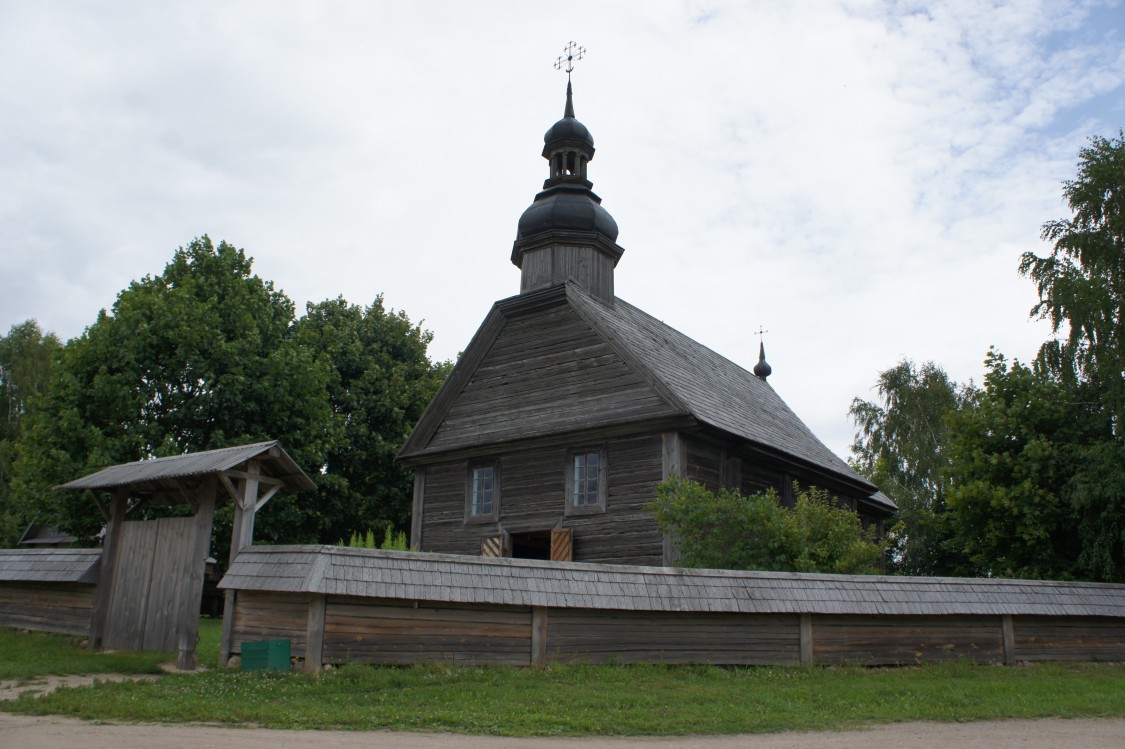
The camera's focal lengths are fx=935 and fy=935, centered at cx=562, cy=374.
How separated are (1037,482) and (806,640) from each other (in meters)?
8.95

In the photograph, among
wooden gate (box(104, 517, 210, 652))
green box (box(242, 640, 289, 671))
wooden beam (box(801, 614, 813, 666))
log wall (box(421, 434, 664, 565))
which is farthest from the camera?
log wall (box(421, 434, 664, 565))

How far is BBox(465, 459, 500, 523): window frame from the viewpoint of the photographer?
20.6m

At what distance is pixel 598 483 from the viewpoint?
62.5ft

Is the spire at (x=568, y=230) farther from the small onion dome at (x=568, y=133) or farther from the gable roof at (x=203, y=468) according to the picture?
the gable roof at (x=203, y=468)

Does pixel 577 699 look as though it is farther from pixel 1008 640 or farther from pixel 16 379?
Result: pixel 16 379

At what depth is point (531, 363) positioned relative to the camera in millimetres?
21062

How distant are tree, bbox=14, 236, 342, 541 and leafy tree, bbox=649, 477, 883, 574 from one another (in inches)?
470

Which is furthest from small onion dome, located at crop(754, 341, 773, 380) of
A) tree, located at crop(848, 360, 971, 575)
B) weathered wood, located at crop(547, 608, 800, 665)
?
weathered wood, located at crop(547, 608, 800, 665)

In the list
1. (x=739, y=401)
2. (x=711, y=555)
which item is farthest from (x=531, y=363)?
(x=711, y=555)

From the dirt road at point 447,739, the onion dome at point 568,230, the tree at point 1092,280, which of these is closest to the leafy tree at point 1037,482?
the tree at point 1092,280

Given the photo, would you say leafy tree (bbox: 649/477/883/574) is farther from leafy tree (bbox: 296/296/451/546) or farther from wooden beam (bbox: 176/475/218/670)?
leafy tree (bbox: 296/296/451/546)

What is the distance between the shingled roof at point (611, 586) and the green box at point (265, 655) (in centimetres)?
61

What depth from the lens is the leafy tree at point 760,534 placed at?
14.8 m

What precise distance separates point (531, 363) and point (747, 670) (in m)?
10.1
